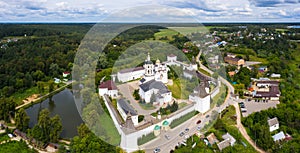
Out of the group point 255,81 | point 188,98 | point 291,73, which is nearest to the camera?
point 188,98

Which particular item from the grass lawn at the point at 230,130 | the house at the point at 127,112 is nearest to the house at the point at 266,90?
the grass lawn at the point at 230,130

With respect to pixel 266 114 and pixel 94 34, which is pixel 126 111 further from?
pixel 94 34

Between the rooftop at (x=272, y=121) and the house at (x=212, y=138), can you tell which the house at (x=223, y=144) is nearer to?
the house at (x=212, y=138)

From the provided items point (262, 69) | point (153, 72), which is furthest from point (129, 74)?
point (262, 69)

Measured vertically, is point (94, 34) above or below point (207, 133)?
above

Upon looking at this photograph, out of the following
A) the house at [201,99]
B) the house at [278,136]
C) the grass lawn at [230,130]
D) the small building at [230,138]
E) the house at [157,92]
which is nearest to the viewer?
the grass lawn at [230,130]

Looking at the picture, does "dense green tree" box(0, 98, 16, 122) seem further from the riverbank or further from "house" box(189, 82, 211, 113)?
"house" box(189, 82, 211, 113)

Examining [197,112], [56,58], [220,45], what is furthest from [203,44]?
[197,112]
